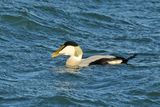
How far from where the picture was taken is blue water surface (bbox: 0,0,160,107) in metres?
14.5

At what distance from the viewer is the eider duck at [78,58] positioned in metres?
17.2

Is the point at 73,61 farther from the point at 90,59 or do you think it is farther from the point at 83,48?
the point at 83,48

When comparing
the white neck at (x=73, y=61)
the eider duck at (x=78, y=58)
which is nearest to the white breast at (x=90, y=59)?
the eider duck at (x=78, y=58)

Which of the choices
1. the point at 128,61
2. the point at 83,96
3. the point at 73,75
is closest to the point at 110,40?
the point at 128,61

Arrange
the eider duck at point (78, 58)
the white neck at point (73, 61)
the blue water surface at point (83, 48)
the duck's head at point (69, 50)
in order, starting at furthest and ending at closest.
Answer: the white neck at point (73, 61) < the duck's head at point (69, 50) < the eider duck at point (78, 58) < the blue water surface at point (83, 48)

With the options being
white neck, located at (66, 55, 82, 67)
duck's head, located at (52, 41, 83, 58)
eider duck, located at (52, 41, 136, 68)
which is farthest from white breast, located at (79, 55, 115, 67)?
duck's head, located at (52, 41, 83, 58)

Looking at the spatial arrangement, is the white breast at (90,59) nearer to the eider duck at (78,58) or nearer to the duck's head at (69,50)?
the eider duck at (78,58)

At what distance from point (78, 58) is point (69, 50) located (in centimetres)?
27

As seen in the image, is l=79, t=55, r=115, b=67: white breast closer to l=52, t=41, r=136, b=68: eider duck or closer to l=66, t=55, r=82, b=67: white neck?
l=52, t=41, r=136, b=68: eider duck

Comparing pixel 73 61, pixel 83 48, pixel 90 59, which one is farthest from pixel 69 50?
pixel 83 48

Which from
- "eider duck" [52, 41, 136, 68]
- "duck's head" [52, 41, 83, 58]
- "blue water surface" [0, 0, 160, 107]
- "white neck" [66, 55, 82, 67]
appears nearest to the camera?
"blue water surface" [0, 0, 160, 107]

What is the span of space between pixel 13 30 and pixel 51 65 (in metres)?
2.87

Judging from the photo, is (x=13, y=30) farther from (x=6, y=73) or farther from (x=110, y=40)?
(x=6, y=73)

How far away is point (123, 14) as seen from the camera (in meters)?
22.1
